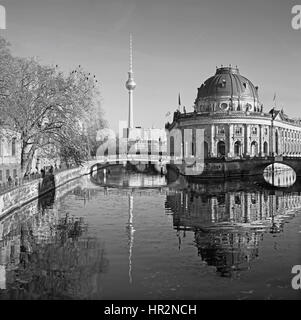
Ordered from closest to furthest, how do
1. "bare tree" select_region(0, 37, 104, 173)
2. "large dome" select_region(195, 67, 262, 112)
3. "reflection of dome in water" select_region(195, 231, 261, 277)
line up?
1. "reflection of dome in water" select_region(195, 231, 261, 277)
2. "bare tree" select_region(0, 37, 104, 173)
3. "large dome" select_region(195, 67, 262, 112)

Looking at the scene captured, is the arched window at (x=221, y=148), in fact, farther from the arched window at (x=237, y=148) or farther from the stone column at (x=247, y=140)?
the stone column at (x=247, y=140)

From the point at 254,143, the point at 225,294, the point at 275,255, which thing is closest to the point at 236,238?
the point at 275,255

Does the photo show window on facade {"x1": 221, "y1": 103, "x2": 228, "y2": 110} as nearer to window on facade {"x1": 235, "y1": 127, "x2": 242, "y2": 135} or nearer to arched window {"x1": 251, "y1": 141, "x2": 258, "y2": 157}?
window on facade {"x1": 235, "y1": 127, "x2": 242, "y2": 135}

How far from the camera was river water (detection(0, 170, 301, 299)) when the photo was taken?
18844 millimetres

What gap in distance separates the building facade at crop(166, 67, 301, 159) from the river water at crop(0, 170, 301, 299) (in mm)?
65129

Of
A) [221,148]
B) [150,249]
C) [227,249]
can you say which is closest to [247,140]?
[221,148]

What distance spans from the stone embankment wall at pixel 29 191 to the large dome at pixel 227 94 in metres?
62.1

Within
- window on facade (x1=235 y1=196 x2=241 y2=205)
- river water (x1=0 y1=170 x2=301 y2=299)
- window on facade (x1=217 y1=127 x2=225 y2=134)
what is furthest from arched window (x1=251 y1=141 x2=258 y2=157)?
river water (x1=0 y1=170 x2=301 y2=299)

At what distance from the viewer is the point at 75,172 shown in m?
77.9

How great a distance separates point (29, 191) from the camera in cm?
4372

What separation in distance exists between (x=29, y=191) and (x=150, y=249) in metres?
22.1

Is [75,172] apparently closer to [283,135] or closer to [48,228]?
[48,228]

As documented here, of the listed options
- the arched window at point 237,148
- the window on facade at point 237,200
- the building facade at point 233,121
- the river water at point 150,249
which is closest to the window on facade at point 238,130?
the building facade at point 233,121

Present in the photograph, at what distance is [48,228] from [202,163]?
4946 cm
